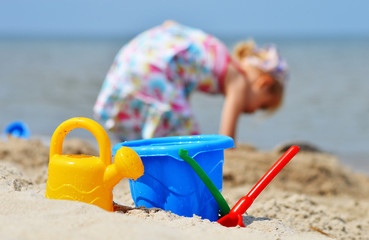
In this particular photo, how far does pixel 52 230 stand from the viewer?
1006mm

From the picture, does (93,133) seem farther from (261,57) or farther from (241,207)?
(261,57)

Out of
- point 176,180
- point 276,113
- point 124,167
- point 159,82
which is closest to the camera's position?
point 124,167

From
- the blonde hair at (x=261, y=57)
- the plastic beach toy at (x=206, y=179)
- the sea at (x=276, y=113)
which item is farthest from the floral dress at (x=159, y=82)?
the plastic beach toy at (x=206, y=179)

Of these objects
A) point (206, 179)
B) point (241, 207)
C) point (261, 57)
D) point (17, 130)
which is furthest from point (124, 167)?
point (261, 57)

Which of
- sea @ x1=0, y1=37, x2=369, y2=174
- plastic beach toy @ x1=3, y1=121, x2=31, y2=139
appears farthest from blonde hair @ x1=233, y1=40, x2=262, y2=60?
plastic beach toy @ x1=3, y1=121, x2=31, y2=139

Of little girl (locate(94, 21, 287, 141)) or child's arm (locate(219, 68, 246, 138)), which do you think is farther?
child's arm (locate(219, 68, 246, 138))

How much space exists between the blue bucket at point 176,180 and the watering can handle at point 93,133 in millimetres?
107

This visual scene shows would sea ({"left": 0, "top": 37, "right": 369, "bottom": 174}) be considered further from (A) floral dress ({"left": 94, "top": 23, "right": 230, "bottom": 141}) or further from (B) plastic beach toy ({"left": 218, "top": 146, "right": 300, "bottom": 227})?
(B) plastic beach toy ({"left": 218, "top": 146, "right": 300, "bottom": 227})

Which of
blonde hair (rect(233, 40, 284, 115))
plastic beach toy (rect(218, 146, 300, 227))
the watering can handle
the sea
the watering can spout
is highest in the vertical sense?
blonde hair (rect(233, 40, 284, 115))

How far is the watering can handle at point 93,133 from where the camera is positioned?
1.28 m

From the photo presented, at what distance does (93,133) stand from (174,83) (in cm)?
185

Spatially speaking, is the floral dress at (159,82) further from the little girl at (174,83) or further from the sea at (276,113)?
the sea at (276,113)

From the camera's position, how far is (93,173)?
1262 mm

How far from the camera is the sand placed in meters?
1.04
